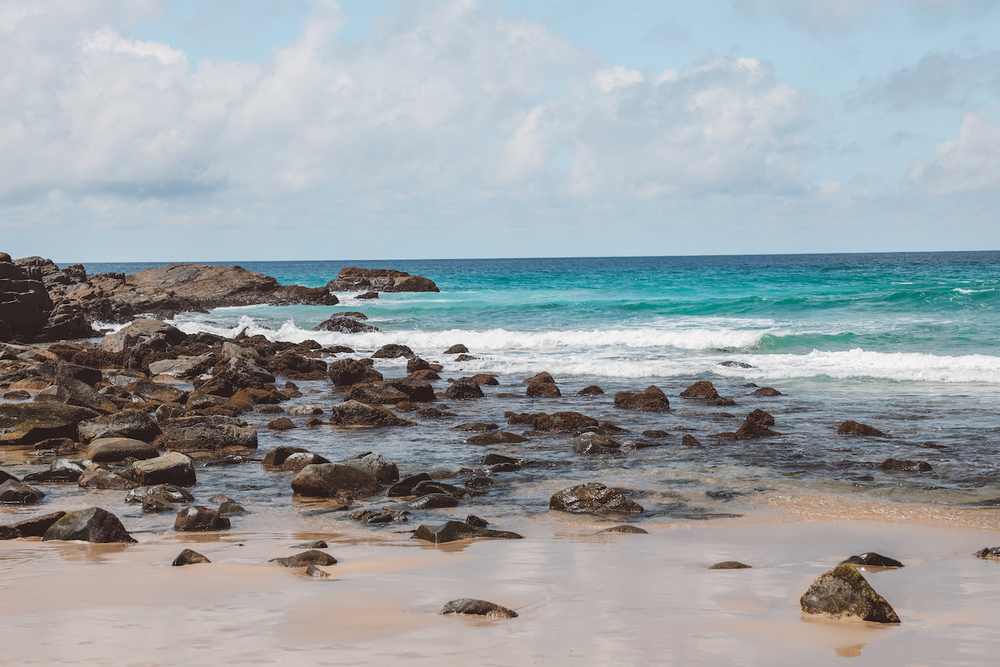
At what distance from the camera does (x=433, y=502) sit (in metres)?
7.92

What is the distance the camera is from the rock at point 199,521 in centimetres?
690

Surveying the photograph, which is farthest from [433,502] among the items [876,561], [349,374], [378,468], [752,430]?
[349,374]

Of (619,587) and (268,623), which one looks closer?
(268,623)

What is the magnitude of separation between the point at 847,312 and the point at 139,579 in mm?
31398

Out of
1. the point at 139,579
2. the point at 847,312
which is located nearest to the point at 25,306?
the point at 139,579

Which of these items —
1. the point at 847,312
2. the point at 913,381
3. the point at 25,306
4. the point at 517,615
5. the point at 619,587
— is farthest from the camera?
the point at 847,312

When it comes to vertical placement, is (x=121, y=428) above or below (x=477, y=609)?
below

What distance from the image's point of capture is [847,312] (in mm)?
31734

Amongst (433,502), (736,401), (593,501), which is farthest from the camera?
(736,401)

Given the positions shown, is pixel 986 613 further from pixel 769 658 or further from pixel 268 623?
pixel 268 623

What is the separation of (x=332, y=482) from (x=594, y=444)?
A: 12.3ft

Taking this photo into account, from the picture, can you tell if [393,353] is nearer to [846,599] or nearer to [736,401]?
[736,401]

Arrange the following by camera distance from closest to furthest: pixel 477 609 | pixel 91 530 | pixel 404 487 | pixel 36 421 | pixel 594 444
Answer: pixel 477 609
pixel 91 530
pixel 404 487
pixel 594 444
pixel 36 421

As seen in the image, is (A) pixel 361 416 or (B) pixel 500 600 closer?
(B) pixel 500 600
